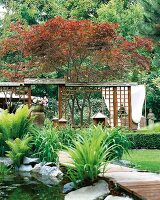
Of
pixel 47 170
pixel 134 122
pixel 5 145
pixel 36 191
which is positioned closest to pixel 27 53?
pixel 134 122

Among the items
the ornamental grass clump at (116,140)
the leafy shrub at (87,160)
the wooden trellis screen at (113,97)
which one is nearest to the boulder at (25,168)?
the ornamental grass clump at (116,140)

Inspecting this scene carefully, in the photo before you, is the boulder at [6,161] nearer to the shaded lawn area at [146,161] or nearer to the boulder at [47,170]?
the boulder at [47,170]

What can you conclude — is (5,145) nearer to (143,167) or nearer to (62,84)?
(143,167)

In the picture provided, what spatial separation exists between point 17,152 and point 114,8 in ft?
49.0

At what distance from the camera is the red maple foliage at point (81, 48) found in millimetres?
14391

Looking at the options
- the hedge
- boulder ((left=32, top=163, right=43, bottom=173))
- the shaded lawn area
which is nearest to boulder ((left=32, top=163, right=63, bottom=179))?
boulder ((left=32, top=163, right=43, bottom=173))

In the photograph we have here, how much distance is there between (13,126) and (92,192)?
12.9 ft

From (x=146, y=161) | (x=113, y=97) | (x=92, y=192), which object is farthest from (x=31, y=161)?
(x=113, y=97)

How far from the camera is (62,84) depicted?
13.9 meters

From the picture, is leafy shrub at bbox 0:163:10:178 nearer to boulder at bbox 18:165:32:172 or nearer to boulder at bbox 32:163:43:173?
boulder at bbox 18:165:32:172

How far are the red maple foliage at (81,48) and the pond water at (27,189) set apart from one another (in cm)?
773

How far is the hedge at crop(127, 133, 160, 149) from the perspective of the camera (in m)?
11.9

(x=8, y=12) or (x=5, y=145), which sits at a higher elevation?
(x=8, y=12)

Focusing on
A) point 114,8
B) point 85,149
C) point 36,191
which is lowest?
point 36,191
